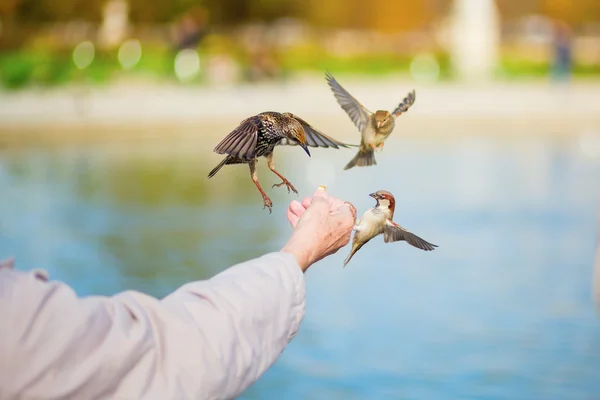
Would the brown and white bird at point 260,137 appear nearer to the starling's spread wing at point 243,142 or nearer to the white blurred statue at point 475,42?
the starling's spread wing at point 243,142

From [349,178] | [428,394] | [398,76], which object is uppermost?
[398,76]

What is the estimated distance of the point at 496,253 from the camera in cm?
1109

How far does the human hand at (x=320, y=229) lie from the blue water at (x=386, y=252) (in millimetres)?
5222

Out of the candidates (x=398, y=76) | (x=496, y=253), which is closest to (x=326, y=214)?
(x=496, y=253)

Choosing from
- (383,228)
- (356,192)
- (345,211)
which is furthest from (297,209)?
(356,192)

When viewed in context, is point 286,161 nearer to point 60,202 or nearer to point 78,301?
point 60,202

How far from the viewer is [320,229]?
2004 mm

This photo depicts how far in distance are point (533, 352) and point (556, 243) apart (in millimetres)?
3586

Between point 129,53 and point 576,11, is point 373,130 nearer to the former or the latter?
point 129,53

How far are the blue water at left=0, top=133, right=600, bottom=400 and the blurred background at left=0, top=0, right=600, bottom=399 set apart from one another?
0.09 ft

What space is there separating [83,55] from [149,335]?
25032 millimetres

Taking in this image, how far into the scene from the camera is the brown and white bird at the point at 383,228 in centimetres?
179

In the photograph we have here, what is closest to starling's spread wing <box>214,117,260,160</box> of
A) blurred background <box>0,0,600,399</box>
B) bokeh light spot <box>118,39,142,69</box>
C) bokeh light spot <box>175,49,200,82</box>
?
blurred background <box>0,0,600,399</box>

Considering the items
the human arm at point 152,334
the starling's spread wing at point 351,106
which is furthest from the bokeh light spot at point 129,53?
the human arm at point 152,334
